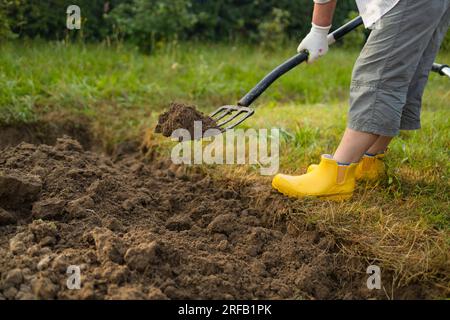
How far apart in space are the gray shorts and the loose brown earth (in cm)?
56

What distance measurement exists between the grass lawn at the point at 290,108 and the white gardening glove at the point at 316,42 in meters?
0.63

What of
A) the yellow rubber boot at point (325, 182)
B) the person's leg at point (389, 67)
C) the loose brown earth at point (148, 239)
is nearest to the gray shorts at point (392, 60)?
the person's leg at point (389, 67)

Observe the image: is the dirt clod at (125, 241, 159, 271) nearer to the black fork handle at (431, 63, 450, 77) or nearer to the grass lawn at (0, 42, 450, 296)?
the grass lawn at (0, 42, 450, 296)

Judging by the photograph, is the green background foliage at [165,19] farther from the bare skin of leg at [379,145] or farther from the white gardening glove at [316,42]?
the bare skin of leg at [379,145]

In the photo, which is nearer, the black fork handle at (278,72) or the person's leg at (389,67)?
the person's leg at (389,67)

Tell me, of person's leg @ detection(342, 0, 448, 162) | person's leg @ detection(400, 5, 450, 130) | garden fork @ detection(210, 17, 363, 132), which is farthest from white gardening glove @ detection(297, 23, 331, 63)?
person's leg @ detection(400, 5, 450, 130)

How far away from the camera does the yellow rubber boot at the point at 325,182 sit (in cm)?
263

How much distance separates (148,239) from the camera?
7.13ft

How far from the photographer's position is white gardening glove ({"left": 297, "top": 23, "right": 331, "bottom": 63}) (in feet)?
9.08

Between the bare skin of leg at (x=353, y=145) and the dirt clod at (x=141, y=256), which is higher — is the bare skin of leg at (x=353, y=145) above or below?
above

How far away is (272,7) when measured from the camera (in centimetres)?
621

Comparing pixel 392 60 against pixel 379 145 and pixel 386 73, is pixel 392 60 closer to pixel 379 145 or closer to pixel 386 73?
pixel 386 73

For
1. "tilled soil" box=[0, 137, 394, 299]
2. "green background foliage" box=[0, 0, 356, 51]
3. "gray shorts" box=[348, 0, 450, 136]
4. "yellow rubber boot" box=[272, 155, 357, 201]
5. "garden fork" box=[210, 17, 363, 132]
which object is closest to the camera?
"tilled soil" box=[0, 137, 394, 299]
